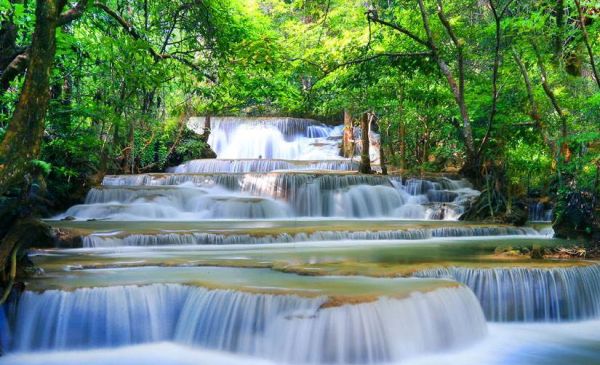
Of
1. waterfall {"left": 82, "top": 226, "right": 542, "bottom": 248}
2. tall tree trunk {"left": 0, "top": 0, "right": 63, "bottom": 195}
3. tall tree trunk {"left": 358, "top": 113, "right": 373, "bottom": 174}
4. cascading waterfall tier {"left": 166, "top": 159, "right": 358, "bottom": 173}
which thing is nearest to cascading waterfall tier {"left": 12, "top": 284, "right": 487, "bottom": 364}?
tall tree trunk {"left": 0, "top": 0, "right": 63, "bottom": 195}

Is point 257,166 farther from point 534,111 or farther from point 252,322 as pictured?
point 252,322

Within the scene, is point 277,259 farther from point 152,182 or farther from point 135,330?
point 152,182

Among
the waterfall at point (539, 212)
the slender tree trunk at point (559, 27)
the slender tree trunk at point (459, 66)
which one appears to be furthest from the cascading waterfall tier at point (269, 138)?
the slender tree trunk at point (559, 27)

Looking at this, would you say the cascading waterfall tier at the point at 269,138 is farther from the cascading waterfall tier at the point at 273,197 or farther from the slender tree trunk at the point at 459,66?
the slender tree trunk at the point at 459,66

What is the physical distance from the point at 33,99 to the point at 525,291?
637cm

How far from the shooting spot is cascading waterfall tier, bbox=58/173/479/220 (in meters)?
14.8

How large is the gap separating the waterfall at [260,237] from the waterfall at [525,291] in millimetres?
3678

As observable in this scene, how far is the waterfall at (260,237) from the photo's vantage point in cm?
994

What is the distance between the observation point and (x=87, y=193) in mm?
15383

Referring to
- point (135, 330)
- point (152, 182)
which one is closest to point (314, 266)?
point (135, 330)

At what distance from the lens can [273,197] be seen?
16.3m

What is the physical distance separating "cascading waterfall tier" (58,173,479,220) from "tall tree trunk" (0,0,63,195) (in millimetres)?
9481

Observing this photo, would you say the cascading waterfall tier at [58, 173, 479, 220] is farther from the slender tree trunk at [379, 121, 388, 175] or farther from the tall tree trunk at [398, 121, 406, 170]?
the tall tree trunk at [398, 121, 406, 170]

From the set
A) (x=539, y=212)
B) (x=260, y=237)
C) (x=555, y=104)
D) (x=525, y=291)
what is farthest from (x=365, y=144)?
(x=525, y=291)
